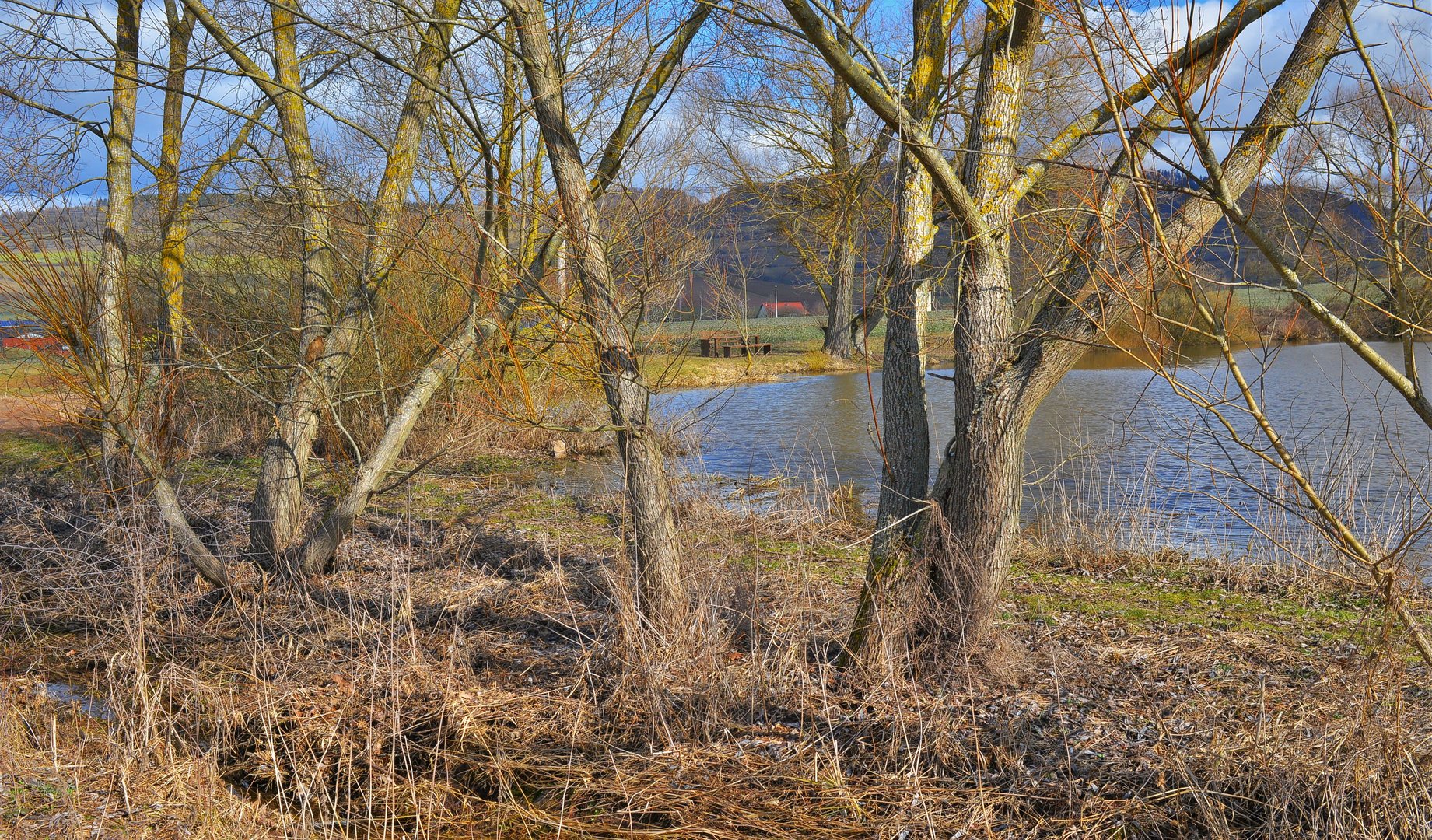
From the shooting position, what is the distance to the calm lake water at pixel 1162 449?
6.04 metres

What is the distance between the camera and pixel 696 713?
4305mm

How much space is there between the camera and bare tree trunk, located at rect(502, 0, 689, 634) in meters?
4.72

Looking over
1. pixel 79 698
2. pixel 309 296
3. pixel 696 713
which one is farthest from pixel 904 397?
pixel 79 698

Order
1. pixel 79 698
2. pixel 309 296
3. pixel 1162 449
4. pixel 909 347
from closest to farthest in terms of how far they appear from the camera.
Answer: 1. pixel 909 347
2. pixel 79 698
3. pixel 1162 449
4. pixel 309 296

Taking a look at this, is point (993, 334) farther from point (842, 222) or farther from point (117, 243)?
point (117, 243)

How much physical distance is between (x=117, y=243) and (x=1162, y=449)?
701cm

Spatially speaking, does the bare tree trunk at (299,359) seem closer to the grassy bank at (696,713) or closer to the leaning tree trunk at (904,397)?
the grassy bank at (696,713)

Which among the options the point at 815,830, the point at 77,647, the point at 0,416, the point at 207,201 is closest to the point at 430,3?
the point at 207,201

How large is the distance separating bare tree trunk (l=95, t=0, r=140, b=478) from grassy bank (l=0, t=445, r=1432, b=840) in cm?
64

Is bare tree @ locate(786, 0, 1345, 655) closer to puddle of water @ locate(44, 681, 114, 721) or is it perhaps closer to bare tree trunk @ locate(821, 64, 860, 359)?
bare tree trunk @ locate(821, 64, 860, 359)

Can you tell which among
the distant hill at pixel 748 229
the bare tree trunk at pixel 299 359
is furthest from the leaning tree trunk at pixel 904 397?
→ the bare tree trunk at pixel 299 359

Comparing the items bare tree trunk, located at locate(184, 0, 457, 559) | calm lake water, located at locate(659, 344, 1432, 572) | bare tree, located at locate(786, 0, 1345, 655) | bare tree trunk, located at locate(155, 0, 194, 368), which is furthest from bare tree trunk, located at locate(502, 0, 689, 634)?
bare tree trunk, located at locate(155, 0, 194, 368)

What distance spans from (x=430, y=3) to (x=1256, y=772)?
6.29 meters

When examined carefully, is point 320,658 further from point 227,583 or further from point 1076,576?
point 1076,576
